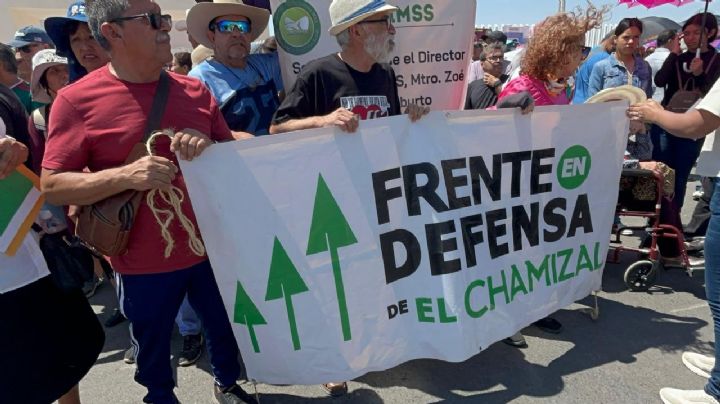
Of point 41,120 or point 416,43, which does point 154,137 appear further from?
point 416,43

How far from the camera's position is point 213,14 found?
9.68 ft

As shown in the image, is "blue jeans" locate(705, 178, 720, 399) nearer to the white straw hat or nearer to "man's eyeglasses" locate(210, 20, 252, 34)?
the white straw hat

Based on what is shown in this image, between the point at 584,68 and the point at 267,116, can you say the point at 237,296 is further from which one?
the point at 584,68

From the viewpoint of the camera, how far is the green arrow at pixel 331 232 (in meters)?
2.20

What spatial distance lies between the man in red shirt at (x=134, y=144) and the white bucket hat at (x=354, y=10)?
79cm

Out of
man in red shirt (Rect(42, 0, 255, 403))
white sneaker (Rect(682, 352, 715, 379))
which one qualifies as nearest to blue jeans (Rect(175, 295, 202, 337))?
man in red shirt (Rect(42, 0, 255, 403))

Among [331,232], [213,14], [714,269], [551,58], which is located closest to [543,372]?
[714,269]

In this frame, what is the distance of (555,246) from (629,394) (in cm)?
87

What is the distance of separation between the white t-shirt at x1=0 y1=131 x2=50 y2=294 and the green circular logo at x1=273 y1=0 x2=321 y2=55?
1718 mm

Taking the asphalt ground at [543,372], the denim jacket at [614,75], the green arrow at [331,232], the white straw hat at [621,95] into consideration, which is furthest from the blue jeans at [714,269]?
the denim jacket at [614,75]

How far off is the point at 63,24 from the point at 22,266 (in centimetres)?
155

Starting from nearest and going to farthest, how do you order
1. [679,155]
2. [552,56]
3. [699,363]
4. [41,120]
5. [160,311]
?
[160,311] → [699,363] → [552,56] → [41,120] → [679,155]

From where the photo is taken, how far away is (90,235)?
185cm

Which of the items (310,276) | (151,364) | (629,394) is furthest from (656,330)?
(151,364)
